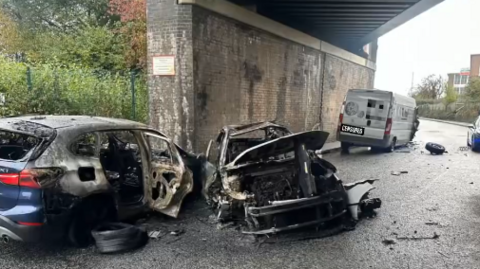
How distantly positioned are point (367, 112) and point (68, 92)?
30.3ft

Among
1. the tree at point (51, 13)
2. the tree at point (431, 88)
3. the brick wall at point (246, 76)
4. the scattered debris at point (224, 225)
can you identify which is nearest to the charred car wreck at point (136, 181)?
the scattered debris at point (224, 225)

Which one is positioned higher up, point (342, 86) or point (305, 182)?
point (342, 86)

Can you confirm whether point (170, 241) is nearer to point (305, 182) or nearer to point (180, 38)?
point (305, 182)

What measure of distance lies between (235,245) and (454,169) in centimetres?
826

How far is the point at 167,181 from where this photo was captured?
4.97 metres

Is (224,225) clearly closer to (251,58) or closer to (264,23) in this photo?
(251,58)

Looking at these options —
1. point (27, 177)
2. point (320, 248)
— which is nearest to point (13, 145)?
point (27, 177)

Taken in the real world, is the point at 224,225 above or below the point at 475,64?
below

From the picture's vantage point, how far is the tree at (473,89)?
104 ft

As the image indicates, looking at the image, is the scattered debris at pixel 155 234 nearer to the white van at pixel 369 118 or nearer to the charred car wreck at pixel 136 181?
the charred car wreck at pixel 136 181

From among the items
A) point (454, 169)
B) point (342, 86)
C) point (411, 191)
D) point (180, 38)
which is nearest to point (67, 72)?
point (180, 38)

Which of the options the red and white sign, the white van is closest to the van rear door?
the white van

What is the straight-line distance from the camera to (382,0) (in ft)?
32.0

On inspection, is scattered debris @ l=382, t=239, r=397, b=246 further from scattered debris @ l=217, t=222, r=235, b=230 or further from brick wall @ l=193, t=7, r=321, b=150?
brick wall @ l=193, t=7, r=321, b=150
